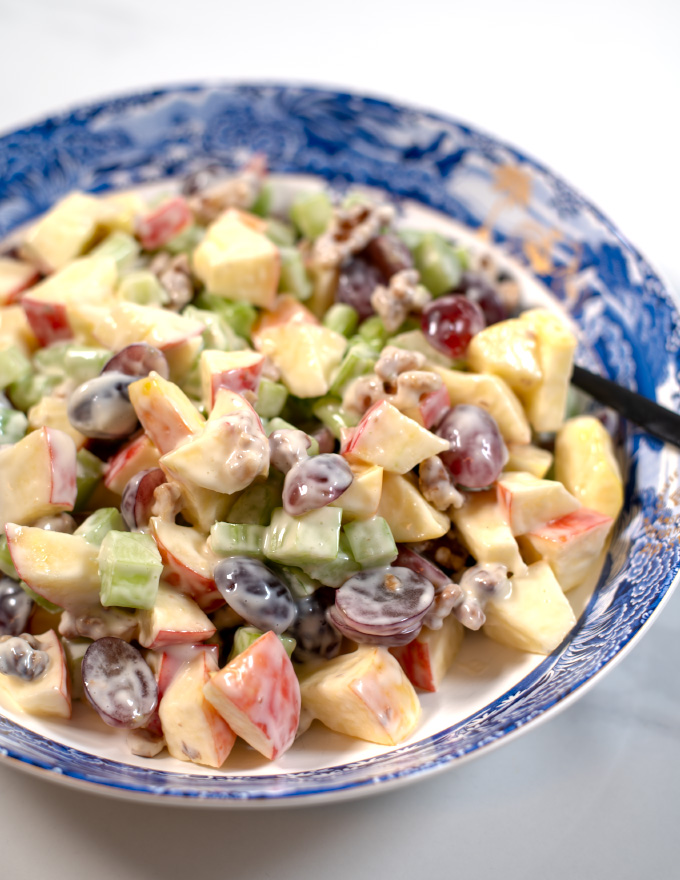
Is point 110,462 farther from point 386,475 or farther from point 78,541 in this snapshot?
point 386,475

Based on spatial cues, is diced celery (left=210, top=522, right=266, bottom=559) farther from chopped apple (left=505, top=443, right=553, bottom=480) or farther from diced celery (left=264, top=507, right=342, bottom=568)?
chopped apple (left=505, top=443, right=553, bottom=480)

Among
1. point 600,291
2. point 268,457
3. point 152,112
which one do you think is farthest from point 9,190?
point 600,291

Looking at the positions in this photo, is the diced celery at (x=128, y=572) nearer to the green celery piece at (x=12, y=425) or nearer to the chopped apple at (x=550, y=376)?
the green celery piece at (x=12, y=425)

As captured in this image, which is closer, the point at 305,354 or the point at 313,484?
the point at 313,484

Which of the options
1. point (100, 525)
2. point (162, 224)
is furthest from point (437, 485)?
point (162, 224)

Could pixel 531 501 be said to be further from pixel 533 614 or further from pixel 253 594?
pixel 253 594
